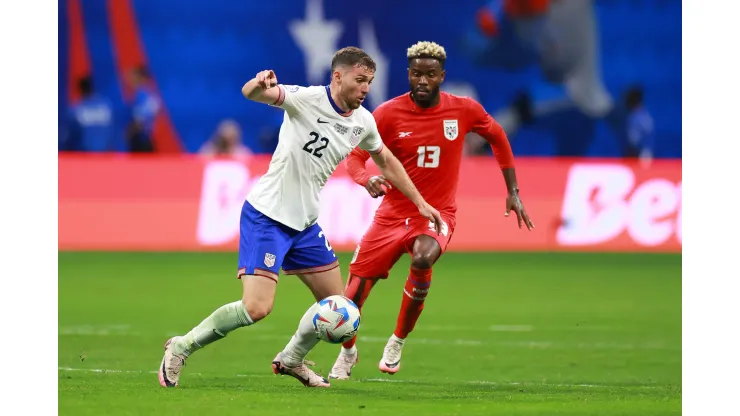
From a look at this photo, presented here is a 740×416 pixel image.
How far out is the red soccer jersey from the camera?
9773 mm

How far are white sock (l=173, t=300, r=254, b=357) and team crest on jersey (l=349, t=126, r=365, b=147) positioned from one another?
131 cm

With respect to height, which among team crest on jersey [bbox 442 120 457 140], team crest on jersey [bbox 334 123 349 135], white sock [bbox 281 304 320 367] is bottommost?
white sock [bbox 281 304 320 367]

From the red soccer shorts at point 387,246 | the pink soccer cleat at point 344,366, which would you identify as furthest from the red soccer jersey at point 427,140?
the pink soccer cleat at point 344,366

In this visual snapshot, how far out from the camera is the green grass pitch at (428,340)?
25.0 feet

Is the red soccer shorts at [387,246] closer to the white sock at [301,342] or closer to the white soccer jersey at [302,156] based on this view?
the white sock at [301,342]

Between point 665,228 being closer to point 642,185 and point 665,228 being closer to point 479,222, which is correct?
point 642,185

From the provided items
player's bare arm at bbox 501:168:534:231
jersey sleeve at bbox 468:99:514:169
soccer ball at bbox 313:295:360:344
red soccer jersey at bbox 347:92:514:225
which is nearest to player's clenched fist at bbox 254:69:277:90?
soccer ball at bbox 313:295:360:344

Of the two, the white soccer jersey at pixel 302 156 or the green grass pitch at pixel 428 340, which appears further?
the white soccer jersey at pixel 302 156

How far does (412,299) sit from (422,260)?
39cm

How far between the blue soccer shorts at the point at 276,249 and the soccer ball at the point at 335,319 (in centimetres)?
30

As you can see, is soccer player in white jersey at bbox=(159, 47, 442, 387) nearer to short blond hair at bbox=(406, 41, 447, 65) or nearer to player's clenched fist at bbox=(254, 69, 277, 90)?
player's clenched fist at bbox=(254, 69, 277, 90)

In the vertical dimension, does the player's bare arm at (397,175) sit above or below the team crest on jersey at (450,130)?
below

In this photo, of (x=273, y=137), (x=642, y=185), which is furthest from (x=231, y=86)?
(x=642, y=185)
